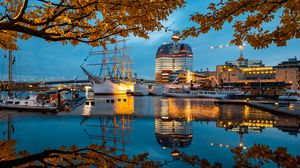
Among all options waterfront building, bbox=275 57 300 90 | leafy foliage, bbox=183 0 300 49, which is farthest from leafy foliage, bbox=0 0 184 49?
waterfront building, bbox=275 57 300 90

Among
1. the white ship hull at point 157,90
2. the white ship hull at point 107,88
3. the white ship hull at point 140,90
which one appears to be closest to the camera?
the white ship hull at point 107,88

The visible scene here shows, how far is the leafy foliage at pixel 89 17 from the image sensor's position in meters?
5.98

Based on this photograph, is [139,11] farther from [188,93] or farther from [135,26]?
[188,93]

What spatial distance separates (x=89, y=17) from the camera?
22.7ft

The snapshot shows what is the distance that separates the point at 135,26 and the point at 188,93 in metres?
90.0

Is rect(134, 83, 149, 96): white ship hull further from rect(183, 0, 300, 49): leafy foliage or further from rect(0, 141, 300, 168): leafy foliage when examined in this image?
rect(183, 0, 300, 49): leafy foliage

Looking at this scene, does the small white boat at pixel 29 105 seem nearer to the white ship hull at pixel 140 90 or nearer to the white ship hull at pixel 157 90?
the white ship hull at pixel 140 90

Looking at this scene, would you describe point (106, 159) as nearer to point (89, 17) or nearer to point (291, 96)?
point (89, 17)

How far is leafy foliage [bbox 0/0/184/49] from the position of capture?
5.98 m

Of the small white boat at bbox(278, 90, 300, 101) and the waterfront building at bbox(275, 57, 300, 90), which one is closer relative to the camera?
the small white boat at bbox(278, 90, 300, 101)

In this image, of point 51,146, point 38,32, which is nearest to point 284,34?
point 38,32

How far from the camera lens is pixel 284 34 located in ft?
18.4

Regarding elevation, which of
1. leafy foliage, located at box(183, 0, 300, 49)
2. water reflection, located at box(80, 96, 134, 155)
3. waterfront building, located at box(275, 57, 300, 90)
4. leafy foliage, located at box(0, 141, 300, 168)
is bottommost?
water reflection, located at box(80, 96, 134, 155)

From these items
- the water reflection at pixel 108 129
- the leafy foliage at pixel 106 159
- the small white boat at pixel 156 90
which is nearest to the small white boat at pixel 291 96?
the water reflection at pixel 108 129
